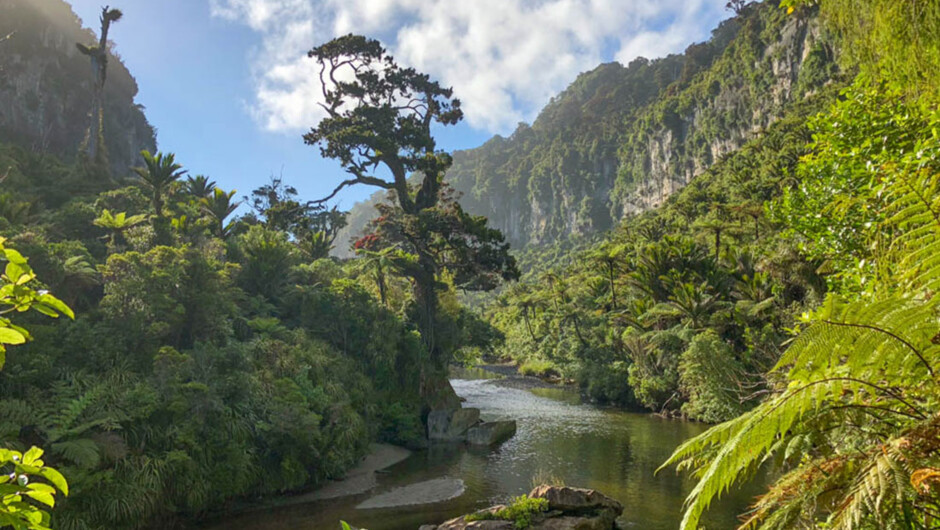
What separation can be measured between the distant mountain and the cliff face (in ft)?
125

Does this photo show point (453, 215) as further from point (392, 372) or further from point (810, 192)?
point (810, 192)

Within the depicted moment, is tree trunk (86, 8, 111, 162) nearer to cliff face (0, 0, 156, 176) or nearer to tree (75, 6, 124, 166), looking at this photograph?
tree (75, 6, 124, 166)

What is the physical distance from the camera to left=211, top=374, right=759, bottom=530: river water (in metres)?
12.2

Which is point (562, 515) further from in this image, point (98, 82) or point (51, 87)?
point (51, 87)

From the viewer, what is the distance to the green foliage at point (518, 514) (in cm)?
1040

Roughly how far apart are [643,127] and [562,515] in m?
107

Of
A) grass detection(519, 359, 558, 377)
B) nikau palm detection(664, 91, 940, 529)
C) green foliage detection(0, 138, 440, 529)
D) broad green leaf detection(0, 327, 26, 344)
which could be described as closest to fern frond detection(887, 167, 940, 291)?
nikau palm detection(664, 91, 940, 529)

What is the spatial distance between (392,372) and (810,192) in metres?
17.6

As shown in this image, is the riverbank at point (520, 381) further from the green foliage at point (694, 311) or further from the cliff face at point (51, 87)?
the cliff face at point (51, 87)

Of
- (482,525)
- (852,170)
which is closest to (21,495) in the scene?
(852,170)

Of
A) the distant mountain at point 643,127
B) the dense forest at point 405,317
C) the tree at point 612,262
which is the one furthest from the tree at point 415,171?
the distant mountain at point 643,127

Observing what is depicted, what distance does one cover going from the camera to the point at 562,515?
1107cm

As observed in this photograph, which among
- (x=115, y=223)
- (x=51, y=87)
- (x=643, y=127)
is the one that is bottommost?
(x=115, y=223)

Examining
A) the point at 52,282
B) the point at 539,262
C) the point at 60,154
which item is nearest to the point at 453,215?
the point at 52,282
